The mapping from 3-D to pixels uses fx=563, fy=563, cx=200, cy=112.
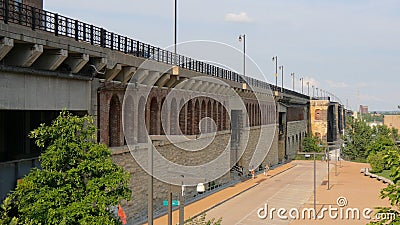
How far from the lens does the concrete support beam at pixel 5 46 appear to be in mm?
16625

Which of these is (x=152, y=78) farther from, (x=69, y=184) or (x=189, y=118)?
(x=69, y=184)

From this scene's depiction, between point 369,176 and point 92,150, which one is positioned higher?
point 92,150

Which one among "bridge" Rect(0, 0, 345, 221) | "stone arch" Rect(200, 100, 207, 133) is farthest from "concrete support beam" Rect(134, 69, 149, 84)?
"stone arch" Rect(200, 100, 207, 133)

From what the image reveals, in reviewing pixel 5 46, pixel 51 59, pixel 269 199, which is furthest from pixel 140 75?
pixel 269 199

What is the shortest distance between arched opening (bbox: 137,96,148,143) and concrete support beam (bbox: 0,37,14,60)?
12922 millimetres

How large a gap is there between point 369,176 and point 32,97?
4872cm

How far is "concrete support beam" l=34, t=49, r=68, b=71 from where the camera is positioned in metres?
19.9

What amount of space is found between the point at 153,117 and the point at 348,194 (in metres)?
20.8

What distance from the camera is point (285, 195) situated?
44.5 meters

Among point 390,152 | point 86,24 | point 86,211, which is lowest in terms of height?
point 86,211

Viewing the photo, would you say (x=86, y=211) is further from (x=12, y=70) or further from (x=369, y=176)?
(x=369, y=176)

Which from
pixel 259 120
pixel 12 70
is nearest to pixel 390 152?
pixel 12 70

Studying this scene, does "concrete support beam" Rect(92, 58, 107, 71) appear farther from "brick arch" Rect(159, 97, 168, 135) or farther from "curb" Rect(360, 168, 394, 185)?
Result: "curb" Rect(360, 168, 394, 185)

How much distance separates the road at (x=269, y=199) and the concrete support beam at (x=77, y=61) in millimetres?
13484
